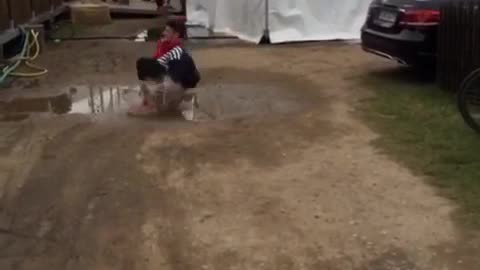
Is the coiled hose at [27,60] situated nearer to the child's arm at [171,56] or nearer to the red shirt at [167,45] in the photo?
the red shirt at [167,45]

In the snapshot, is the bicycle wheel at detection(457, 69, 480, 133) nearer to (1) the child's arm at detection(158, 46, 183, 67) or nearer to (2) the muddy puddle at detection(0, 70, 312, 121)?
(2) the muddy puddle at detection(0, 70, 312, 121)

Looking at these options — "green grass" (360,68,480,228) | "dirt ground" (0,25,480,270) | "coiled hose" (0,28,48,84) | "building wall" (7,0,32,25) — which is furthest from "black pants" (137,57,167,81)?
"building wall" (7,0,32,25)

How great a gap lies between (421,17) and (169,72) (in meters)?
3.30

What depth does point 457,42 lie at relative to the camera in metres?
9.96

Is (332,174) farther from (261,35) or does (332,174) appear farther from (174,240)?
(261,35)

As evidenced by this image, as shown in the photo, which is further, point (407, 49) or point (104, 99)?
point (407, 49)

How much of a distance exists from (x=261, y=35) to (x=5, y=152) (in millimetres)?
8804

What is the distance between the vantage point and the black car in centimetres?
1064

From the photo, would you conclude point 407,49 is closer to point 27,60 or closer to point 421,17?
point 421,17

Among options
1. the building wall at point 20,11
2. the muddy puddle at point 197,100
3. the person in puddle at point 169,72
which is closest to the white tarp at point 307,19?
the building wall at point 20,11

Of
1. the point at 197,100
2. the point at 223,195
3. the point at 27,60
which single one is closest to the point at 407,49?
the point at 197,100

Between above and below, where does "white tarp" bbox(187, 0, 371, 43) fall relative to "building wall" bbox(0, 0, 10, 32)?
below

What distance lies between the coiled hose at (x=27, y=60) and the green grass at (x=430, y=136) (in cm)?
496

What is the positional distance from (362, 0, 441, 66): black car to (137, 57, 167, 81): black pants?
302 cm
